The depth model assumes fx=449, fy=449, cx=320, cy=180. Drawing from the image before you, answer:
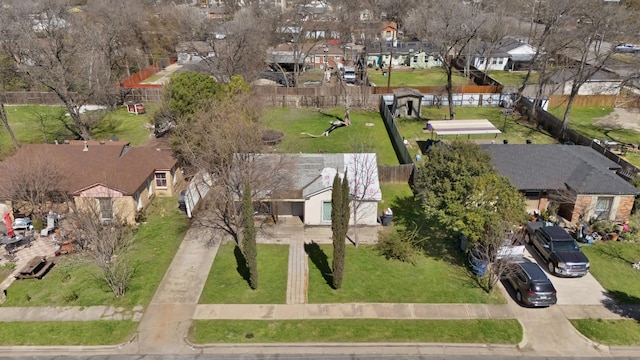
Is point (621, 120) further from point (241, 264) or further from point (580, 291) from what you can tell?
point (241, 264)

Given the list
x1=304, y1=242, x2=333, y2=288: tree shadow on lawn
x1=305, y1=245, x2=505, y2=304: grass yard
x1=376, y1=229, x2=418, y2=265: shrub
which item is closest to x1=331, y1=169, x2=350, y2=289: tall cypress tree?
x1=305, y1=245, x2=505, y2=304: grass yard

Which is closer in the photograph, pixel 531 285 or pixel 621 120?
pixel 531 285

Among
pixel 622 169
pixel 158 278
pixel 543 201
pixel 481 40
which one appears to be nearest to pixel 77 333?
pixel 158 278

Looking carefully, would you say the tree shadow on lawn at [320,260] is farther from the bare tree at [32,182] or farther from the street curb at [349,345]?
the bare tree at [32,182]

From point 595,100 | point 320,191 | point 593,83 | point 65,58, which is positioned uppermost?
point 65,58

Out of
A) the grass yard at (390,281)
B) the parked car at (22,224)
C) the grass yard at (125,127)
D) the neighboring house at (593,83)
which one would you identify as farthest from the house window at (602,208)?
the grass yard at (125,127)

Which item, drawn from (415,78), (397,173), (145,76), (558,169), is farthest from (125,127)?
(415,78)

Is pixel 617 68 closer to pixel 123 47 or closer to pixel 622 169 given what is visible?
pixel 622 169
